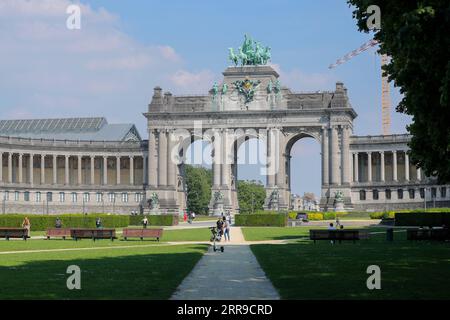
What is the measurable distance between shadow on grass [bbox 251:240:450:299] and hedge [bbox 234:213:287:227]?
1688 inches

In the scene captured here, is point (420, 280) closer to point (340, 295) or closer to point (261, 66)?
point (340, 295)

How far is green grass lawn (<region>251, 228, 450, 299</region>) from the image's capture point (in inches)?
1013

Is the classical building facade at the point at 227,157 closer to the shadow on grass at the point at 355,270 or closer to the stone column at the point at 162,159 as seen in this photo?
the stone column at the point at 162,159

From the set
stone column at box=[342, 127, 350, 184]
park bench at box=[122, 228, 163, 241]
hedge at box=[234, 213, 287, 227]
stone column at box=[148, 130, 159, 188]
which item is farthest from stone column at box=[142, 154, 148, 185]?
park bench at box=[122, 228, 163, 241]

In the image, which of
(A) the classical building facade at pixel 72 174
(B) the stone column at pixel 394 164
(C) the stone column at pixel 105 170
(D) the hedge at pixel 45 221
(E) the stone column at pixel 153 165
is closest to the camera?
(D) the hedge at pixel 45 221

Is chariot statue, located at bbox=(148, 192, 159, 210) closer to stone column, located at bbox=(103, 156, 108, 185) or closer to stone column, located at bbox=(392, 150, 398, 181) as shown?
stone column, located at bbox=(103, 156, 108, 185)

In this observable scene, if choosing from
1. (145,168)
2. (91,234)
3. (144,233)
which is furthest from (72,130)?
(144,233)

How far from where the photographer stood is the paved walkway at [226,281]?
25.2 metres

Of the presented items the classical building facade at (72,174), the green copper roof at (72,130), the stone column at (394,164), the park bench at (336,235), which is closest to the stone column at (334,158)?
the stone column at (394,164)

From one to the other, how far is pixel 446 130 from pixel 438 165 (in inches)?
356

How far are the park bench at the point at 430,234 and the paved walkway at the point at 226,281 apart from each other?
18.4 meters

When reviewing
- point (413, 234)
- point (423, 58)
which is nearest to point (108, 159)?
point (413, 234)

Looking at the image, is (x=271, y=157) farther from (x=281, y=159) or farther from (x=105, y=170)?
(x=105, y=170)
